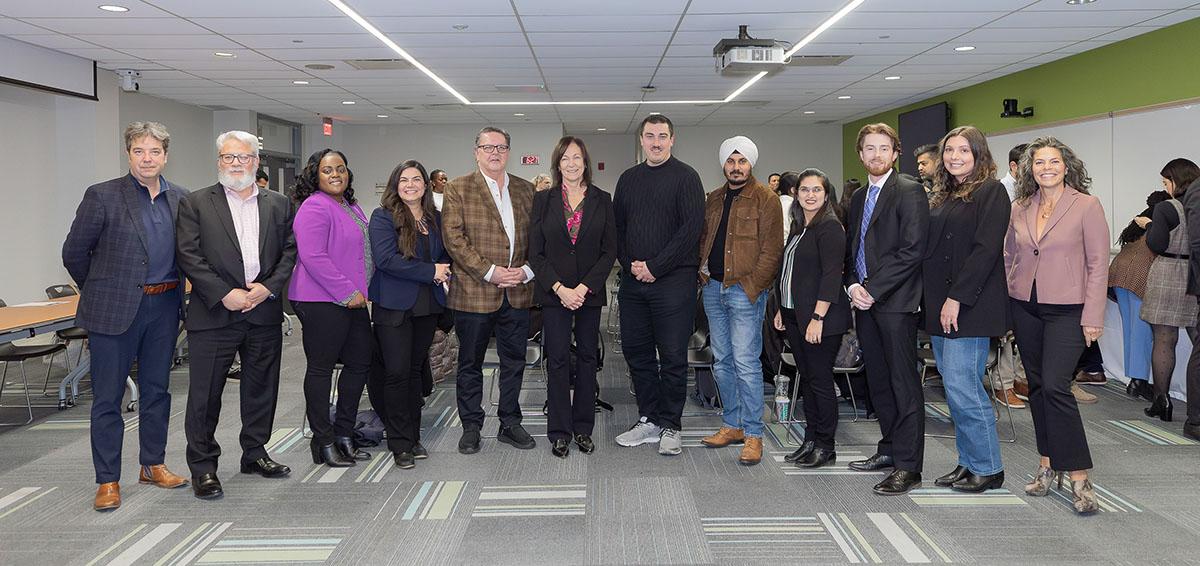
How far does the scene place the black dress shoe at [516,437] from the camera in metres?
4.35

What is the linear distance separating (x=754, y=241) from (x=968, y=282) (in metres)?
1.03

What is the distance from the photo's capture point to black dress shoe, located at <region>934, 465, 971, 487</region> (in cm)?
367

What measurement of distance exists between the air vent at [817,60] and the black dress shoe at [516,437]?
17.3 feet

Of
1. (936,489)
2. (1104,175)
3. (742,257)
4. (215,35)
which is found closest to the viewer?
(936,489)

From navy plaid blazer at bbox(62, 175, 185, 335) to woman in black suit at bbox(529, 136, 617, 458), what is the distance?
1786 mm

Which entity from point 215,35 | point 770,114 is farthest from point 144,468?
point 770,114

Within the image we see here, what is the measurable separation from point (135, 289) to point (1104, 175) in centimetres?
784

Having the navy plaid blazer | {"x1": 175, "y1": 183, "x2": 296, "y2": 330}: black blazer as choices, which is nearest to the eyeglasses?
{"x1": 175, "y1": 183, "x2": 296, "y2": 330}: black blazer

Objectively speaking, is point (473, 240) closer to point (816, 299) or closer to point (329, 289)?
point (329, 289)

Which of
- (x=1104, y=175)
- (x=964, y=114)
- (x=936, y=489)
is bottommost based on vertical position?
(x=936, y=489)

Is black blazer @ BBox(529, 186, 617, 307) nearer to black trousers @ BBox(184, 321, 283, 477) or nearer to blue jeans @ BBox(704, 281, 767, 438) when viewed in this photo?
blue jeans @ BBox(704, 281, 767, 438)

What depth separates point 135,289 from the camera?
340cm

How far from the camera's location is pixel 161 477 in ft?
12.1

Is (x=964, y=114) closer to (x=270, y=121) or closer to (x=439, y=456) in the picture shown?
(x=439, y=456)
